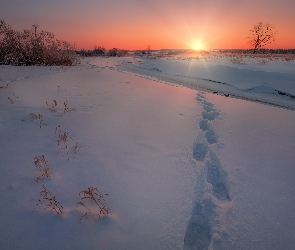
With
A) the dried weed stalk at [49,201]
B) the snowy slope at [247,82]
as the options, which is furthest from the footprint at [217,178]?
the snowy slope at [247,82]

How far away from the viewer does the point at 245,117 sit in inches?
184

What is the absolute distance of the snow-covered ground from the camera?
1669 millimetres

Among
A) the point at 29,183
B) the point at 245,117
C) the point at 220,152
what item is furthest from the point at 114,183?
the point at 245,117

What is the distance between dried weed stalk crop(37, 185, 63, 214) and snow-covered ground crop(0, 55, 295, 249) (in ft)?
0.05

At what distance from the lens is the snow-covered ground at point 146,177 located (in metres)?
1.67

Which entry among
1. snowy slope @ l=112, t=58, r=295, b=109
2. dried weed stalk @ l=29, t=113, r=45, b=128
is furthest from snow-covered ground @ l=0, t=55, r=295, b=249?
snowy slope @ l=112, t=58, r=295, b=109

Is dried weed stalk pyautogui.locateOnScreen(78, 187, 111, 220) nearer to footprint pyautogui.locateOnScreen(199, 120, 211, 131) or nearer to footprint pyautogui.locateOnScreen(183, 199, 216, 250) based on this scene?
footprint pyautogui.locateOnScreen(183, 199, 216, 250)

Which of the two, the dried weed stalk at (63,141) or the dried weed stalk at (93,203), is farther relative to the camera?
the dried weed stalk at (63,141)

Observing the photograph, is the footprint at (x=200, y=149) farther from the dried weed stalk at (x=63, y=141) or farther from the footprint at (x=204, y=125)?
the dried weed stalk at (x=63, y=141)

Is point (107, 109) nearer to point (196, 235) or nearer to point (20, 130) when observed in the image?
point (20, 130)

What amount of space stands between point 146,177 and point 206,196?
0.65m

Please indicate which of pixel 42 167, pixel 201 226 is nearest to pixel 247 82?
pixel 201 226

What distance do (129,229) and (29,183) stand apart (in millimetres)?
1089

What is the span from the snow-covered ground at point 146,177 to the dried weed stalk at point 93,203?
0.09 feet
